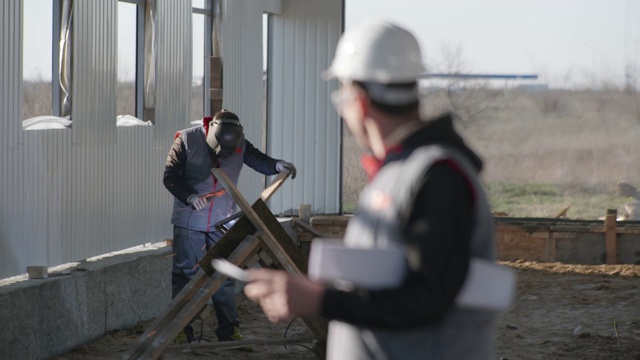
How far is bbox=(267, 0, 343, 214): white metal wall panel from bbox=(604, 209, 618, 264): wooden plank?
359 cm

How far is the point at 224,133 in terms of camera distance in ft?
29.6

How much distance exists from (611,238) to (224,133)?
708 cm

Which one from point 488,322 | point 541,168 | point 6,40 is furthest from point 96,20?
point 541,168

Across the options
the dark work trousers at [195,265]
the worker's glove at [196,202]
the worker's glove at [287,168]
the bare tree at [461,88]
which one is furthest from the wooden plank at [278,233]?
the bare tree at [461,88]

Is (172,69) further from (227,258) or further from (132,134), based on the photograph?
(227,258)

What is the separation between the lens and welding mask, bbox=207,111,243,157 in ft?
29.5

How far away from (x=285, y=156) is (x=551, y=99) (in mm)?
5161

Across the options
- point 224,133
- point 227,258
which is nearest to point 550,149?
point 224,133

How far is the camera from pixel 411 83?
2.76m

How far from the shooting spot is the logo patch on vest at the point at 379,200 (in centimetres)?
267

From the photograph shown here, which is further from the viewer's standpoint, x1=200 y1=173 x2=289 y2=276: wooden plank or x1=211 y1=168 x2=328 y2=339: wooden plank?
x1=200 y1=173 x2=289 y2=276: wooden plank

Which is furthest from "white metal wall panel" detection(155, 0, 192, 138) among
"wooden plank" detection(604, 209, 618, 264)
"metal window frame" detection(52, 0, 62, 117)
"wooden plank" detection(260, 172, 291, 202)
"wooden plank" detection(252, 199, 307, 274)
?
"wooden plank" detection(604, 209, 618, 264)

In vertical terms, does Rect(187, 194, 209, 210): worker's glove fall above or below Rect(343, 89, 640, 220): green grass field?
below

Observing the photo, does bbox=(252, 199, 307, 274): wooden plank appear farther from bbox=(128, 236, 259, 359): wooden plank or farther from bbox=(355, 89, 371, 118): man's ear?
bbox=(355, 89, 371, 118): man's ear
